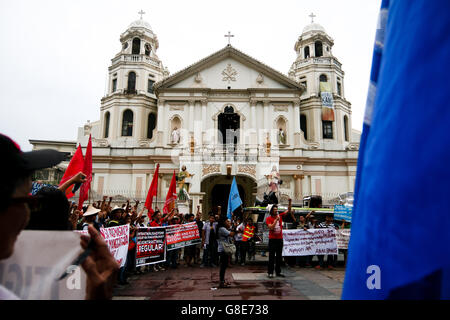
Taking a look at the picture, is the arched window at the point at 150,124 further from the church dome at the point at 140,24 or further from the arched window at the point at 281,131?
the arched window at the point at 281,131

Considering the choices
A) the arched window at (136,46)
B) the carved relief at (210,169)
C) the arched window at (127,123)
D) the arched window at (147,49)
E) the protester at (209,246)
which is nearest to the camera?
the protester at (209,246)

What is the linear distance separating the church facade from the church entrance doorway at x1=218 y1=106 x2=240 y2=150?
0.09m

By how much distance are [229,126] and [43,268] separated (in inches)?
1051

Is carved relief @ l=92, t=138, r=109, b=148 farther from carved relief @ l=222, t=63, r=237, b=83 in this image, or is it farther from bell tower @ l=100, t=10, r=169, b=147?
carved relief @ l=222, t=63, r=237, b=83

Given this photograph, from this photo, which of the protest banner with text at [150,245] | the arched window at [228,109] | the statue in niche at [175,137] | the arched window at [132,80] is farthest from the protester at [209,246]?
the arched window at [132,80]

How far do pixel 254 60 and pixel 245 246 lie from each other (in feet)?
65.8

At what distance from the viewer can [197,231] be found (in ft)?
38.0

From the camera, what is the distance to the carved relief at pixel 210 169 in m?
22.5

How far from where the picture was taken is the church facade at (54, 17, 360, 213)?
24.9 meters

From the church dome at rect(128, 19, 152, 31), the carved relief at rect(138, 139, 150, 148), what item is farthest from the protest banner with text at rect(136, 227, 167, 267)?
the church dome at rect(128, 19, 152, 31)

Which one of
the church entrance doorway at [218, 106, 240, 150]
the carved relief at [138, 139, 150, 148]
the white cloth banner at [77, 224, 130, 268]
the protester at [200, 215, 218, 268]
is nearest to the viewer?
the white cloth banner at [77, 224, 130, 268]

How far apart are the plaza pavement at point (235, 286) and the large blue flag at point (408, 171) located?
524 centimetres
